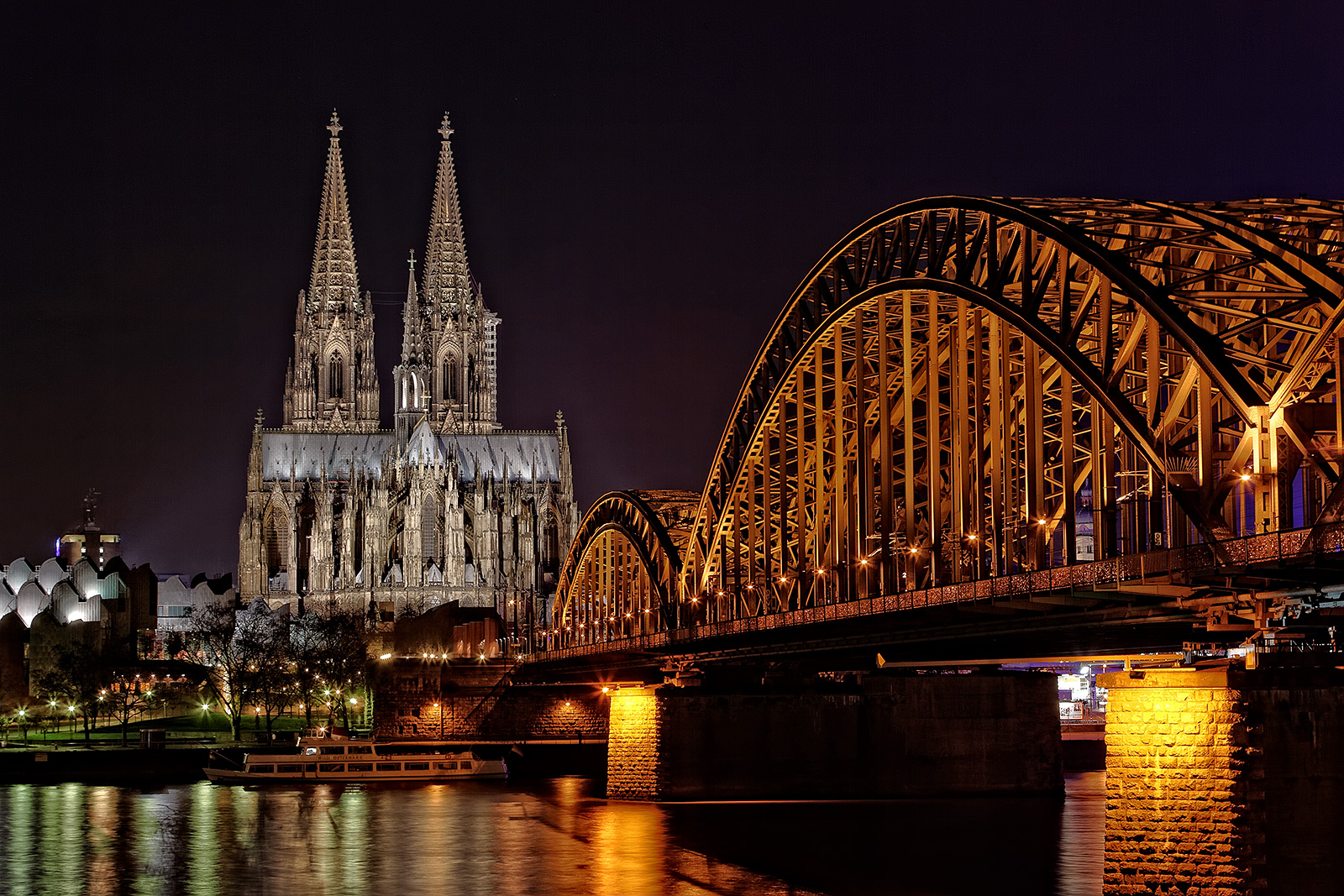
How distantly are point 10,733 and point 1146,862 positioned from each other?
133 meters

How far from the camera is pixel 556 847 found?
2633 inches

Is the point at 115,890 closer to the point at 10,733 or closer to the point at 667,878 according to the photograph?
the point at 667,878

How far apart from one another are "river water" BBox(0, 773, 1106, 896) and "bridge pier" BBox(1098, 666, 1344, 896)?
1772 centimetres

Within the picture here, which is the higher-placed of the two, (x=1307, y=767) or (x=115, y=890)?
(x=1307, y=767)

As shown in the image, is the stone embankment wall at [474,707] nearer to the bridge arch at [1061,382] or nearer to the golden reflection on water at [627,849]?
the golden reflection on water at [627,849]

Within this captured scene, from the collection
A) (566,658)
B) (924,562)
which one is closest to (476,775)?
(566,658)

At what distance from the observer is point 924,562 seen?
5622 cm

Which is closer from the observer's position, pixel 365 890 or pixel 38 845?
pixel 365 890

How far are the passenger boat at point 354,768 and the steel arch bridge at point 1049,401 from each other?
32.1m

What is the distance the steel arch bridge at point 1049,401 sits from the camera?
113ft

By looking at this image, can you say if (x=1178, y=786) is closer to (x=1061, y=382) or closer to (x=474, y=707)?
(x=1061, y=382)

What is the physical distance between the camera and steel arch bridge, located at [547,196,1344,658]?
34.5 metres

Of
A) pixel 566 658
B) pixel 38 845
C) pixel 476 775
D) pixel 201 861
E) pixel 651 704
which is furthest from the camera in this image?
pixel 476 775

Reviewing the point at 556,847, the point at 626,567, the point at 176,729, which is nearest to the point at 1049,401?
the point at 556,847
